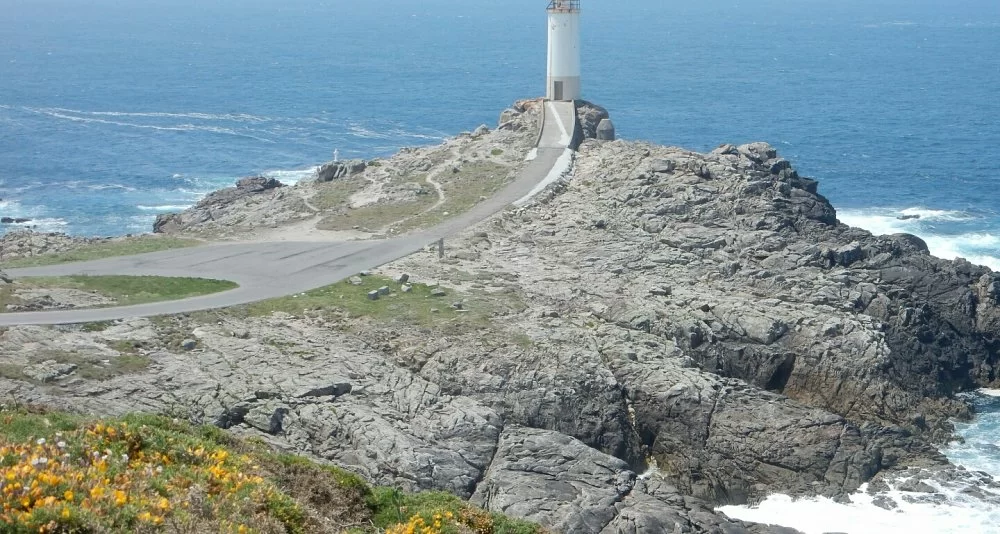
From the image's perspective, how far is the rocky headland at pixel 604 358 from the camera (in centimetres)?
3612

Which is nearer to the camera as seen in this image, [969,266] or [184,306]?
[184,306]

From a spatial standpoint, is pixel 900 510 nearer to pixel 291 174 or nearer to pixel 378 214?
pixel 378 214

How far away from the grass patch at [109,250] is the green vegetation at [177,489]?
28.2 metres

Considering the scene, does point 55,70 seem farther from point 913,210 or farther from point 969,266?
point 969,266

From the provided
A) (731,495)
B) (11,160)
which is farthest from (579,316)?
(11,160)

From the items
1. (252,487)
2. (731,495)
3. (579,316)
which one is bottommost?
(731,495)

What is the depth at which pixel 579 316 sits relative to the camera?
4603 centimetres

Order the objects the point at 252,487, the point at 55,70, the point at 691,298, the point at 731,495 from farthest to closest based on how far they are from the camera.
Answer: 1. the point at 55,70
2. the point at 691,298
3. the point at 731,495
4. the point at 252,487

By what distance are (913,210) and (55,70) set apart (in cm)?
11933

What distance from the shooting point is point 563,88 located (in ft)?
252

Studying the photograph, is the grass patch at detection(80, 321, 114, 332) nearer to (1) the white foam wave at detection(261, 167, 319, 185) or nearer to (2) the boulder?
(2) the boulder

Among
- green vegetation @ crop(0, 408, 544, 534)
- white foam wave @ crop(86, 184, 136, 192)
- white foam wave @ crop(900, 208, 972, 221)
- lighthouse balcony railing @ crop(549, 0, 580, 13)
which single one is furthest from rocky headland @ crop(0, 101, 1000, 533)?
white foam wave @ crop(86, 184, 136, 192)

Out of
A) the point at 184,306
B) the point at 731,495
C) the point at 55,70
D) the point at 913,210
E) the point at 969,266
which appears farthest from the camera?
the point at 55,70

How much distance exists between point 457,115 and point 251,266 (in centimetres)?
7446
